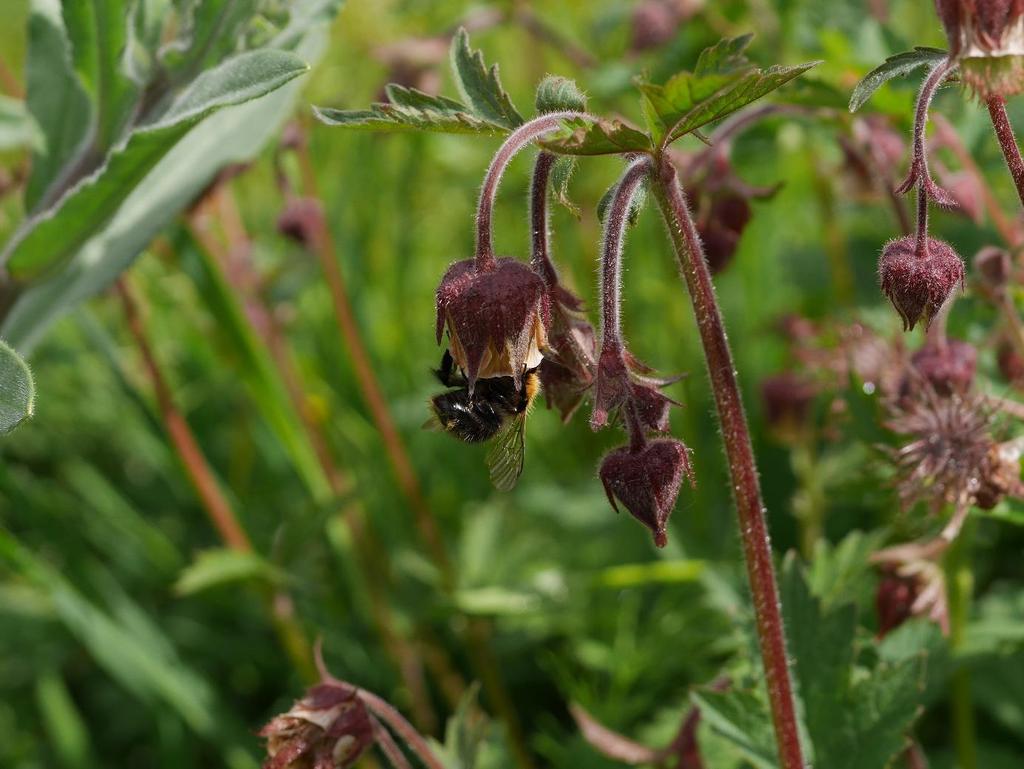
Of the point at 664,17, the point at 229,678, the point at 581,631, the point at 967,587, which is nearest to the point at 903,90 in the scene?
the point at 967,587

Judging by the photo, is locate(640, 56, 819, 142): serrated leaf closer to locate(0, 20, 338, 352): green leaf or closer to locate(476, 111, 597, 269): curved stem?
locate(476, 111, 597, 269): curved stem

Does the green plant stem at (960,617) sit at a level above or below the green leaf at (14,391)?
below

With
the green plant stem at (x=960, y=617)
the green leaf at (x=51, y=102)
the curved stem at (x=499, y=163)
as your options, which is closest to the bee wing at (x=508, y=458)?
the curved stem at (x=499, y=163)

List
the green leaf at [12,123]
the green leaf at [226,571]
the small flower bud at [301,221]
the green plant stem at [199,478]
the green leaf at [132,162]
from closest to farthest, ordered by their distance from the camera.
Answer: the green leaf at [132,162] < the green leaf at [12,123] < the green leaf at [226,571] < the green plant stem at [199,478] < the small flower bud at [301,221]

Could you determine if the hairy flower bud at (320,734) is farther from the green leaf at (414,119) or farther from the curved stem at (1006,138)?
the curved stem at (1006,138)

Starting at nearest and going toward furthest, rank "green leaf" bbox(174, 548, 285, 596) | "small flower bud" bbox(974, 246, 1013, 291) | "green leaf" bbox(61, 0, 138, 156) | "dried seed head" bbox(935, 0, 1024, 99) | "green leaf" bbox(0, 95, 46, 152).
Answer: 1. "dried seed head" bbox(935, 0, 1024, 99)
2. "small flower bud" bbox(974, 246, 1013, 291)
3. "green leaf" bbox(61, 0, 138, 156)
4. "green leaf" bbox(0, 95, 46, 152)
5. "green leaf" bbox(174, 548, 285, 596)

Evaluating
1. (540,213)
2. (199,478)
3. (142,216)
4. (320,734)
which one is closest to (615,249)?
(540,213)

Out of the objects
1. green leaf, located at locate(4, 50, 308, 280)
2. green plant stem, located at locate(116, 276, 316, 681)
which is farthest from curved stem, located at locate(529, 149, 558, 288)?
green plant stem, located at locate(116, 276, 316, 681)
